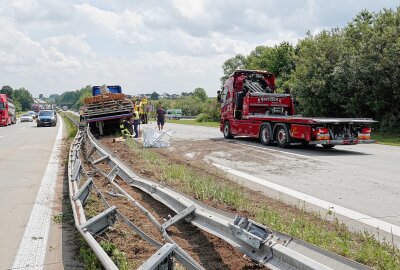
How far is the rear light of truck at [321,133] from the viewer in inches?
572

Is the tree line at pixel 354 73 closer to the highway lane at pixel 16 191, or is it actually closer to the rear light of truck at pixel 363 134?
the rear light of truck at pixel 363 134

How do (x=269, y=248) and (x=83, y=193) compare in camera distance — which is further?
(x=83, y=193)

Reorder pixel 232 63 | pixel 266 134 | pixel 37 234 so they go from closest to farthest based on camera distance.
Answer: pixel 37 234, pixel 266 134, pixel 232 63

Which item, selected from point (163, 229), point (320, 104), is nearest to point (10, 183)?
point (163, 229)

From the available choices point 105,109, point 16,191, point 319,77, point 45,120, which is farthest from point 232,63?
point 16,191

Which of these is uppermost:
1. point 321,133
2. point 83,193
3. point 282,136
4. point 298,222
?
point 321,133

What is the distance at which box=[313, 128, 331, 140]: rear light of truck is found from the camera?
1454cm

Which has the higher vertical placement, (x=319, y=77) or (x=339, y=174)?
(x=319, y=77)

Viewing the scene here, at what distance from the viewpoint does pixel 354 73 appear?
85.1 ft

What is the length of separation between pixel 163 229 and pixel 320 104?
25916mm

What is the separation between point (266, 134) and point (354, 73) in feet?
37.1

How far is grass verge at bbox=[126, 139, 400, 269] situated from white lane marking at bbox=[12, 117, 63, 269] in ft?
7.50

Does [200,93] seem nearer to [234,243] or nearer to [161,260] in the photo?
[234,243]

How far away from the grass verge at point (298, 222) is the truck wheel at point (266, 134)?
26.0 ft
